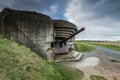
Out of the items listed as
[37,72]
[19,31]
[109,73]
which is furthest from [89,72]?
[19,31]

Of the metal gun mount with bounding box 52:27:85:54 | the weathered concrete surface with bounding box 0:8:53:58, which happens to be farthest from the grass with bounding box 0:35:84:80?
the metal gun mount with bounding box 52:27:85:54

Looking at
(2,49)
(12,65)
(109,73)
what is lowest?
(109,73)

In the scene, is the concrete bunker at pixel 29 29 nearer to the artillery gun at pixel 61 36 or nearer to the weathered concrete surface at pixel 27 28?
the weathered concrete surface at pixel 27 28

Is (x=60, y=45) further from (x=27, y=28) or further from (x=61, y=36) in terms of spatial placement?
(x=27, y=28)

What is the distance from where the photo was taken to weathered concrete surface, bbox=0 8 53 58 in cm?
670

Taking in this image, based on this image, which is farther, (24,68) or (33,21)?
(33,21)

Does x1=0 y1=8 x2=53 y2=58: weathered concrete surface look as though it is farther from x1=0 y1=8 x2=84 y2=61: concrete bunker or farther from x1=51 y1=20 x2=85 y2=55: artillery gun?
x1=51 y1=20 x2=85 y2=55: artillery gun

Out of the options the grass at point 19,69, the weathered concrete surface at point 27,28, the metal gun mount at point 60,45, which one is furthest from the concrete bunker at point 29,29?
the grass at point 19,69

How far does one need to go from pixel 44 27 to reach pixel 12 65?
350 centimetres

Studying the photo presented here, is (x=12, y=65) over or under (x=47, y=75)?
over

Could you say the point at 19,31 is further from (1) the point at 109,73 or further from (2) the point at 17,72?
(1) the point at 109,73

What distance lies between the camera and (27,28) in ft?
22.8

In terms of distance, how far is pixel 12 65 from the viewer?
173 inches

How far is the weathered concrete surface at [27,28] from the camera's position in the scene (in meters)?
6.70
